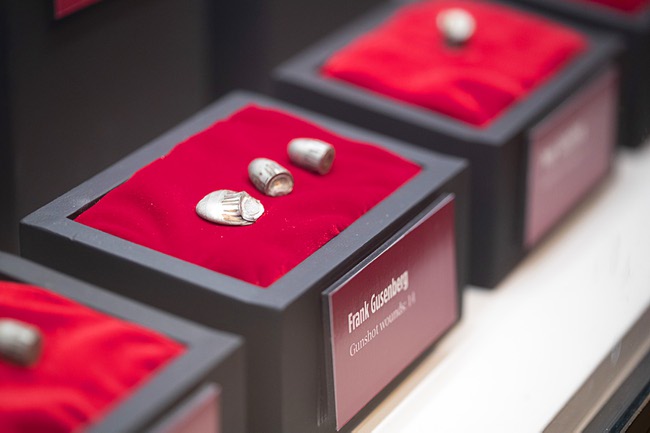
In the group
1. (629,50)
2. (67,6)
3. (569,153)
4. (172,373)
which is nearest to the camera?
(172,373)

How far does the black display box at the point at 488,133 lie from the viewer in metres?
1.43

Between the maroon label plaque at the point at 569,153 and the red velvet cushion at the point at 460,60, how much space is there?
6 centimetres

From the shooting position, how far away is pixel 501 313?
4.71 feet

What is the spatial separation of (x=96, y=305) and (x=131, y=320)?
4cm

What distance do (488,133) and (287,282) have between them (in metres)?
0.42

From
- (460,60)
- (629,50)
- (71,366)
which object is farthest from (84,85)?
(629,50)

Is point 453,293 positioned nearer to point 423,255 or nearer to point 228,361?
point 423,255

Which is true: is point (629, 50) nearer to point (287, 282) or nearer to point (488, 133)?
point (488, 133)

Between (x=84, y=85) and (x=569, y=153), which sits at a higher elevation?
(x=84, y=85)

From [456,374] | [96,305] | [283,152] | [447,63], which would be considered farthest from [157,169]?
[447,63]

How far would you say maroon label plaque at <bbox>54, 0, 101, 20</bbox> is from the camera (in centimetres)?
140

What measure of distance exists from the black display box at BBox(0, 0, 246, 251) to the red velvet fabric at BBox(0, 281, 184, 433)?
0.28 m

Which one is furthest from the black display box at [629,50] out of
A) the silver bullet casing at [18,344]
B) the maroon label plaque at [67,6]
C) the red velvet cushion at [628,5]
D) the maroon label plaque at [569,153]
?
the silver bullet casing at [18,344]

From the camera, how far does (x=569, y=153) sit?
1.55 meters
